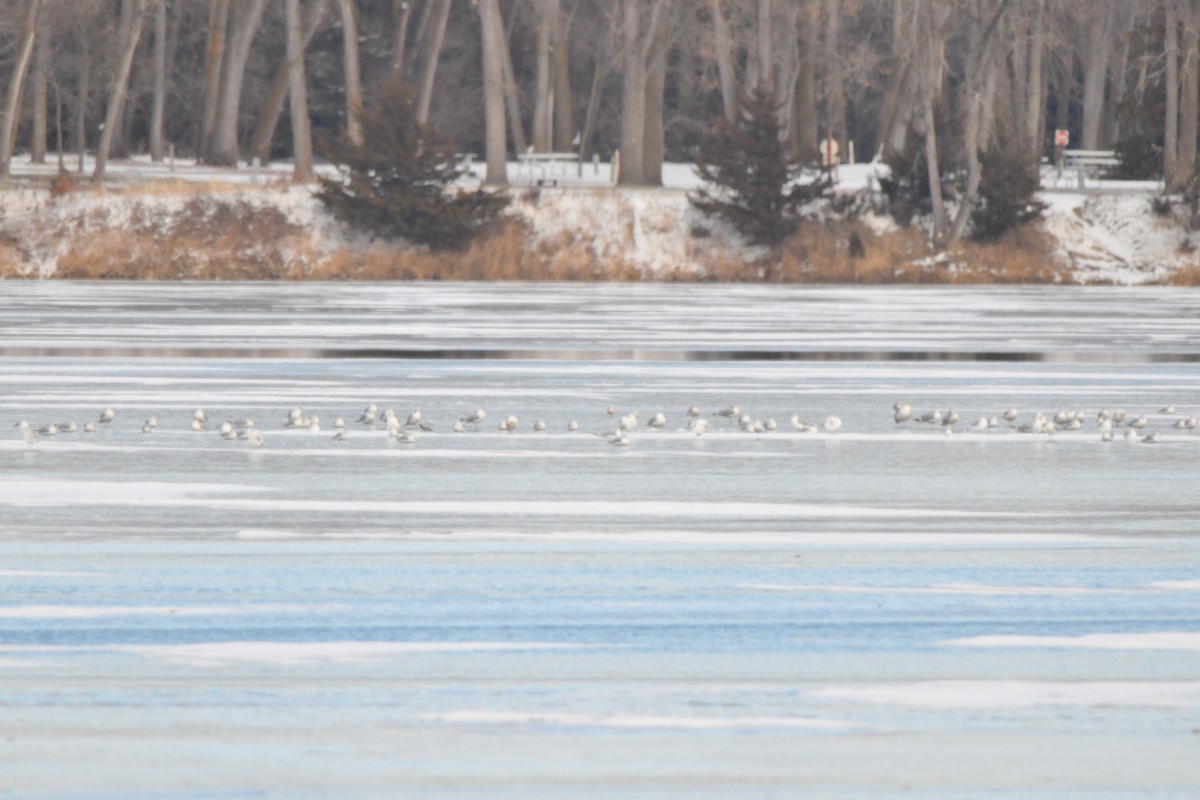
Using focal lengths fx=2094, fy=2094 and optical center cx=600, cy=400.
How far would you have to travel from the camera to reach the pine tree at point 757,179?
45.0m

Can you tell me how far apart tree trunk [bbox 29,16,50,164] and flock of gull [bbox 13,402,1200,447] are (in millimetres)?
47270

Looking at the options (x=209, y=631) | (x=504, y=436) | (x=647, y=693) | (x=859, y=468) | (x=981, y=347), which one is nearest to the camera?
(x=647, y=693)

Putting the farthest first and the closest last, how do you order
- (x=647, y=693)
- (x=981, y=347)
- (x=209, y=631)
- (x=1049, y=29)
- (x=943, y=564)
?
(x=1049, y=29) → (x=981, y=347) → (x=943, y=564) → (x=209, y=631) → (x=647, y=693)

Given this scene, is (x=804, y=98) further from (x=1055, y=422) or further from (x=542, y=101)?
(x=1055, y=422)

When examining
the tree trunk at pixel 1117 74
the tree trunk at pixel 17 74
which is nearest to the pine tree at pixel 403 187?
the tree trunk at pixel 17 74

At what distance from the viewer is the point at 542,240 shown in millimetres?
45281

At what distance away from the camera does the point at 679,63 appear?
256ft

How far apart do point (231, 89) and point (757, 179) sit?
20.7 meters

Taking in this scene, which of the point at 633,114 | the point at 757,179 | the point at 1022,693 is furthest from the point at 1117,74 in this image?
the point at 1022,693

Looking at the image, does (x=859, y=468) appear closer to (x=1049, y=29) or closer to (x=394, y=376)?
(x=394, y=376)

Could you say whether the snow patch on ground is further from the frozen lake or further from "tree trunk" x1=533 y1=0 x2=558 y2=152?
the frozen lake

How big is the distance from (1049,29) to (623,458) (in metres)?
46.0

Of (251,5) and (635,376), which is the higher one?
(251,5)

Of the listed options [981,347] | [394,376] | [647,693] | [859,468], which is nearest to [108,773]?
[647,693]
